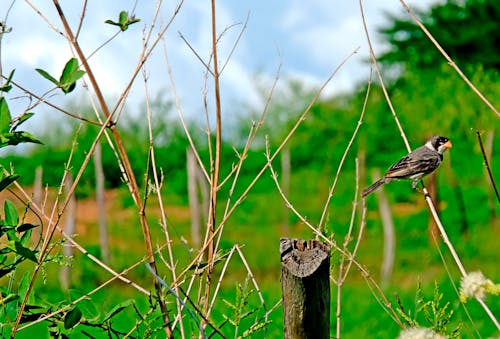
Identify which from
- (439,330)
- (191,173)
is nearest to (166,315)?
(439,330)

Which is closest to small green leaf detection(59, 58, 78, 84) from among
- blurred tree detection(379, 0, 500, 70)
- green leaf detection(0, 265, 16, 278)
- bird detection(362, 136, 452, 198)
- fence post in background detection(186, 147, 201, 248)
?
green leaf detection(0, 265, 16, 278)

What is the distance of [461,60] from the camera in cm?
2573

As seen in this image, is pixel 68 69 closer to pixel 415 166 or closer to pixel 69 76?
pixel 69 76

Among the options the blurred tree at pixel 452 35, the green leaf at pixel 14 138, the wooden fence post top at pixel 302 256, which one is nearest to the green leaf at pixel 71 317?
the green leaf at pixel 14 138

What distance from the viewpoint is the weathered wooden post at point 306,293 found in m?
2.49

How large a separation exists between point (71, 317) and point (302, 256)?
725 millimetres

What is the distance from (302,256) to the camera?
2541mm

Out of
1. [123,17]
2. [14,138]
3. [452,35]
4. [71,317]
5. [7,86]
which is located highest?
[452,35]

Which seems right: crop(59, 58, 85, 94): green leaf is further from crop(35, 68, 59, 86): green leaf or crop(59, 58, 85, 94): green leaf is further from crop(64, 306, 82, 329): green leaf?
crop(64, 306, 82, 329): green leaf

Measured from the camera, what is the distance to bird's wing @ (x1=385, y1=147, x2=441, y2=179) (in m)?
5.43

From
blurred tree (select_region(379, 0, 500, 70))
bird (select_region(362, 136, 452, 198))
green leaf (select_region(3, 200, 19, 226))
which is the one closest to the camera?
green leaf (select_region(3, 200, 19, 226))

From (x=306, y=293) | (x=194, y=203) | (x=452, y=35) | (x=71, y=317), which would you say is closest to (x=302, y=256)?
(x=306, y=293)

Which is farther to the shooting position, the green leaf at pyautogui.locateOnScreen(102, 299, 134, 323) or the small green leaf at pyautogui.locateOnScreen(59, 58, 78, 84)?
the green leaf at pyautogui.locateOnScreen(102, 299, 134, 323)

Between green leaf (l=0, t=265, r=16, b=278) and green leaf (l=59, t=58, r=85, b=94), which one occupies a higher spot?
green leaf (l=59, t=58, r=85, b=94)
